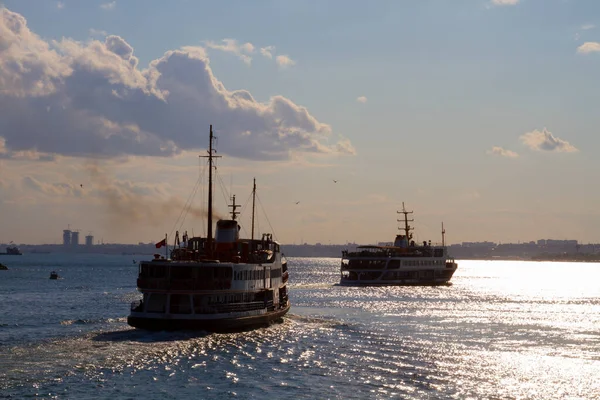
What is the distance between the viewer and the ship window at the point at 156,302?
2397 inches

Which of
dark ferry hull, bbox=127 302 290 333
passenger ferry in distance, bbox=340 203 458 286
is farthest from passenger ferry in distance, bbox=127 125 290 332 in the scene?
passenger ferry in distance, bbox=340 203 458 286

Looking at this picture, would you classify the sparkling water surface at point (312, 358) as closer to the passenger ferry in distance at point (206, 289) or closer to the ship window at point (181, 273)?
the passenger ferry in distance at point (206, 289)

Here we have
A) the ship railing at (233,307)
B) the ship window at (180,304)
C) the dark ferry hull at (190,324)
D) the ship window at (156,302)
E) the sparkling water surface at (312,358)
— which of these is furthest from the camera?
the ship railing at (233,307)

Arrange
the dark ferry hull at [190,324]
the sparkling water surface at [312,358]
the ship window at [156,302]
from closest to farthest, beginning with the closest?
1. the sparkling water surface at [312,358]
2. the dark ferry hull at [190,324]
3. the ship window at [156,302]

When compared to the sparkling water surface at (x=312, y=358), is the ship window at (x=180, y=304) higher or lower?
higher

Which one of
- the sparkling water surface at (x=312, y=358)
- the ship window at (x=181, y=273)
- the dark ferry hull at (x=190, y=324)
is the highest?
the ship window at (x=181, y=273)

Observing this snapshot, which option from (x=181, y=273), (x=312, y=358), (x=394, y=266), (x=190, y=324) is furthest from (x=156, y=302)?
(x=394, y=266)

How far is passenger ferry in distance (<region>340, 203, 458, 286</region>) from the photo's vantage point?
14712 cm

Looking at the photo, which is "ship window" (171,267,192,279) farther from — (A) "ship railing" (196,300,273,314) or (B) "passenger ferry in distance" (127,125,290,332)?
(A) "ship railing" (196,300,273,314)

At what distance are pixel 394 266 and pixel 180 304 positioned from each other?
3606 inches

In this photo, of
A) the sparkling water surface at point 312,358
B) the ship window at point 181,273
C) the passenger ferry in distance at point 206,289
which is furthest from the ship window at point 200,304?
the sparkling water surface at point 312,358

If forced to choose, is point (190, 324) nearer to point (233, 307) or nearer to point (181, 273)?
point (181, 273)

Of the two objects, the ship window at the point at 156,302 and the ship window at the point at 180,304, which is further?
the ship window at the point at 156,302

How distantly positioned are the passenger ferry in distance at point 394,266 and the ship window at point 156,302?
8527 cm
